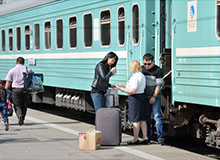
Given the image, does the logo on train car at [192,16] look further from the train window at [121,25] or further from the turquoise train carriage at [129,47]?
the train window at [121,25]

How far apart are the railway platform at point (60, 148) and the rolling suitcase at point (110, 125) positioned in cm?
16

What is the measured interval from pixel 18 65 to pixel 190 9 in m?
5.42

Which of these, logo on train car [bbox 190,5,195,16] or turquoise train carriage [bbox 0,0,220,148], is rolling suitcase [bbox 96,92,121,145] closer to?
turquoise train carriage [bbox 0,0,220,148]

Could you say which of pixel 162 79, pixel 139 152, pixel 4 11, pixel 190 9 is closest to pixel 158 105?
pixel 162 79

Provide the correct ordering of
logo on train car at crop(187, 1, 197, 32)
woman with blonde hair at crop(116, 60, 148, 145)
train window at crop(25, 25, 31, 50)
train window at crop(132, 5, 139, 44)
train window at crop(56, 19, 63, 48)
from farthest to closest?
train window at crop(25, 25, 31, 50)
train window at crop(56, 19, 63, 48)
train window at crop(132, 5, 139, 44)
woman with blonde hair at crop(116, 60, 148, 145)
logo on train car at crop(187, 1, 197, 32)

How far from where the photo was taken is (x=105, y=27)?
43.0 ft

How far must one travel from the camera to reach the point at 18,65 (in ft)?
44.7

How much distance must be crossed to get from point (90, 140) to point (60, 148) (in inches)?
25.7

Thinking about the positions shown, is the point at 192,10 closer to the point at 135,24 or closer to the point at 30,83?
the point at 135,24

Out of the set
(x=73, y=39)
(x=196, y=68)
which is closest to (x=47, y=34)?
(x=73, y=39)

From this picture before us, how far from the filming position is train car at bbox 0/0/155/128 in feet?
38.8

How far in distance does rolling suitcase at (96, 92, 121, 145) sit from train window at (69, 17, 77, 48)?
4803mm

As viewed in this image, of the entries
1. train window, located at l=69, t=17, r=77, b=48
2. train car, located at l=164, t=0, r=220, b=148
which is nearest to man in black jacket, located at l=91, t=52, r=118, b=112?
train car, located at l=164, t=0, r=220, b=148

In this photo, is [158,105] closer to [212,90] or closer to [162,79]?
[162,79]
